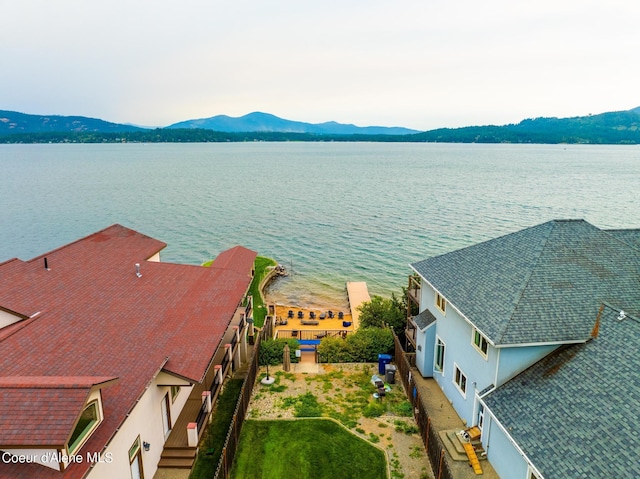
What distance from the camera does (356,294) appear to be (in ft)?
150

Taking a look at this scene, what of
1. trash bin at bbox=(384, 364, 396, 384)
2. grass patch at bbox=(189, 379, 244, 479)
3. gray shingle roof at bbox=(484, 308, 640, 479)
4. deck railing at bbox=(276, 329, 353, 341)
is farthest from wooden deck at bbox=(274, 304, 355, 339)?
gray shingle roof at bbox=(484, 308, 640, 479)

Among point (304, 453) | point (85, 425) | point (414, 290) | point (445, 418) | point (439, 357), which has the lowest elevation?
point (445, 418)

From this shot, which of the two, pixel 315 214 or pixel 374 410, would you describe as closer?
pixel 374 410

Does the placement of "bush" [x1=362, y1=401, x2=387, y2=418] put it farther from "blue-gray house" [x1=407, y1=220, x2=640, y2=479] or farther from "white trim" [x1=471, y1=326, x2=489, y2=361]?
"white trim" [x1=471, y1=326, x2=489, y2=361]

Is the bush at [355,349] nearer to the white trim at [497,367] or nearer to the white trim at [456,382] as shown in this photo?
the white trim at [456,382]

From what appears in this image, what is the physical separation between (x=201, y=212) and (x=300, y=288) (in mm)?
46475

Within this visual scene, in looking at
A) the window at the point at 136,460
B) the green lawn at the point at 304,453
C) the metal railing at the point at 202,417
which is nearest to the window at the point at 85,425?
the window at the point at 136,460

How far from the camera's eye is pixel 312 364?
2431 centimetres

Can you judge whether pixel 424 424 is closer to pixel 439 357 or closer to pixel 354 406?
pixel 354 406

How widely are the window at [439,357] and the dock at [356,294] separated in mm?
17420

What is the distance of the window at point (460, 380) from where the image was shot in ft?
60.5

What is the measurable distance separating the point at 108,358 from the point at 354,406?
36.8 ft

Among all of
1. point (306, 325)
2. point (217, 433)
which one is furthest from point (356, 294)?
point (217, 433)

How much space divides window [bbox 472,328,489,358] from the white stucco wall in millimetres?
12486
